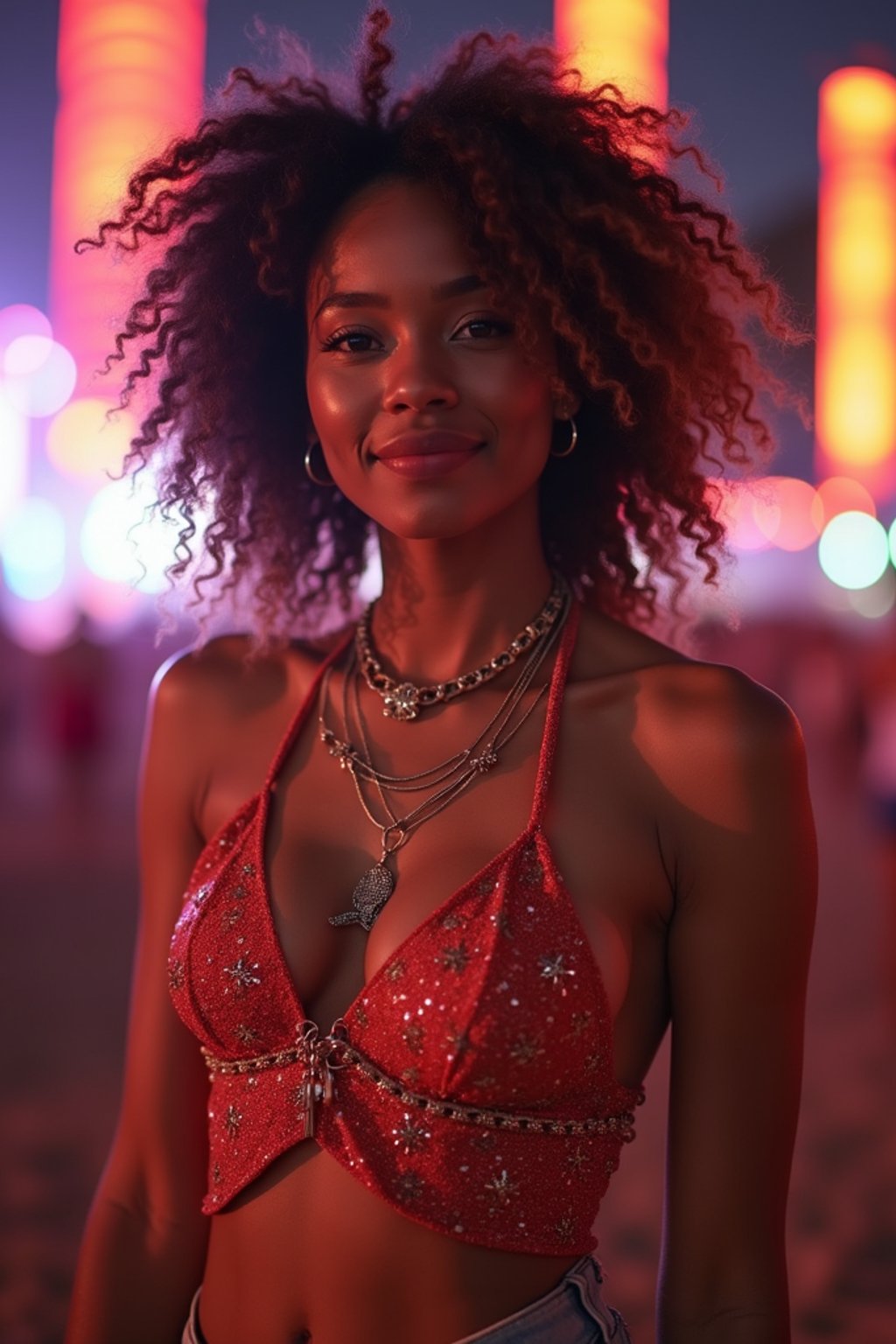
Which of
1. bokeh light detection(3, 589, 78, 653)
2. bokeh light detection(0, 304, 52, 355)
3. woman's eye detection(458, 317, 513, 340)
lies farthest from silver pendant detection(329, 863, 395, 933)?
bokeh light detection(0, 304, 52, 355)

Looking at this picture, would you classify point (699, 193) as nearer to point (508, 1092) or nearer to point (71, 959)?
point (508, 1092)

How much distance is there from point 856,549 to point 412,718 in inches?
1265

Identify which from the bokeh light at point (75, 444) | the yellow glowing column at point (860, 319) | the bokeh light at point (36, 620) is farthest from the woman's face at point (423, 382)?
the bokeh light at point (75, 444)

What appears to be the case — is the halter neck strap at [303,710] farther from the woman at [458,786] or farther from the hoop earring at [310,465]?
the hoop earring at [310,465]

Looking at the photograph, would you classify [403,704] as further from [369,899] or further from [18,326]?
[18,326]

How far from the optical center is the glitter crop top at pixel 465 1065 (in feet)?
5.32

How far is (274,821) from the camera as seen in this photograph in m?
1.92

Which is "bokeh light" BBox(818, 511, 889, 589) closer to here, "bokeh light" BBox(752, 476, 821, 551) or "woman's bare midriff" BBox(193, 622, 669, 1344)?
"bokeh light" BBox(752, 476, 821, 551)

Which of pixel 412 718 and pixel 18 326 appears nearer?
pixel 412 718

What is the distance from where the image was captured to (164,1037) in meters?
2.00

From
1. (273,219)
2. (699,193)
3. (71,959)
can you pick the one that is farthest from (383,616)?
(71,959)

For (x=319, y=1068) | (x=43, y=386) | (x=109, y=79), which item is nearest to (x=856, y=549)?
(x=43, y=386)

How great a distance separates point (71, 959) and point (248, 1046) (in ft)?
18.6

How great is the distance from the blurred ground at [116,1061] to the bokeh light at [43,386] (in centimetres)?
927
